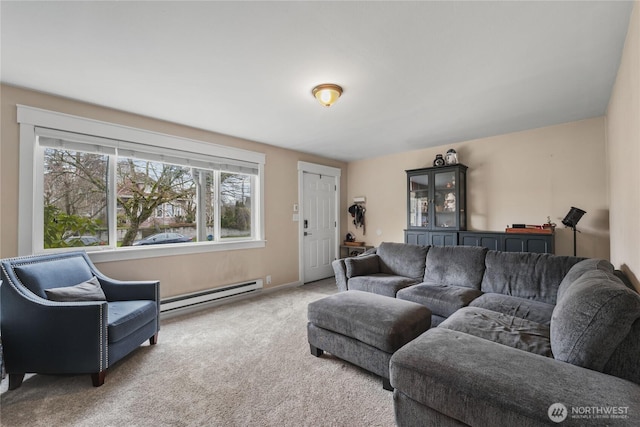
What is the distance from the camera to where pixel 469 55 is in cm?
202

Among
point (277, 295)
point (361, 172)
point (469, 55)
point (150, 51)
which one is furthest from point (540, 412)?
point (361, 172)

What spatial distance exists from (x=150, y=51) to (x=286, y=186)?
285 centimetres

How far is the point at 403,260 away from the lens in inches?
138

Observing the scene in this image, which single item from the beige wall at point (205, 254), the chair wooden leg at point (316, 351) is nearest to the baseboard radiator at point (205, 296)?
the beige wall at point (205, 254)

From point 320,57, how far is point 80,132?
2.55 m

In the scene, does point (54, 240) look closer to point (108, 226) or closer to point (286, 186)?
point (108, 226)

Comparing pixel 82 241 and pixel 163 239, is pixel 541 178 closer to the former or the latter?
pixel 163 239

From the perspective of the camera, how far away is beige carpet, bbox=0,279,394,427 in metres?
1.64

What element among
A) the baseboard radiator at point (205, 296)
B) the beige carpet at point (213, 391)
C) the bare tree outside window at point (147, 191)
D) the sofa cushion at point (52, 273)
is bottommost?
the beige carpet at point (213, 391)

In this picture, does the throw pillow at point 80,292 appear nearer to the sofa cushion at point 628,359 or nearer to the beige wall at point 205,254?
the beige wall at point 205,254

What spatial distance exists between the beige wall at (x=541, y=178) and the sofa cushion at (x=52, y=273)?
4677 millimetres

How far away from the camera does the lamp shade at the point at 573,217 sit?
321 cm

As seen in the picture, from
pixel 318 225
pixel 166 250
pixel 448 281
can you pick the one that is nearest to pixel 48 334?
pixel 166 250

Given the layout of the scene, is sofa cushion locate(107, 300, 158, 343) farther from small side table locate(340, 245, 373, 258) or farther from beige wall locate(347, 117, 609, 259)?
beige wall locate(347, 117, 609, 259)
